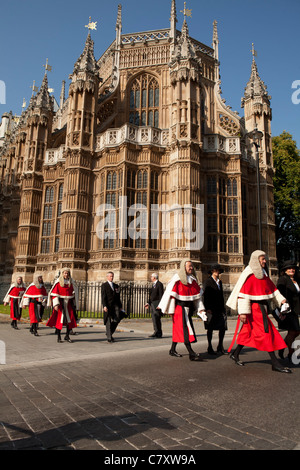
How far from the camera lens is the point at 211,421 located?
316 cm

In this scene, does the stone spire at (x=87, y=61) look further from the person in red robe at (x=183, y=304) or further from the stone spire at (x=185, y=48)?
the person in red robe at (x=183, y=304)

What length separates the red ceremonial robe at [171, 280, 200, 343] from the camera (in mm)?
6496

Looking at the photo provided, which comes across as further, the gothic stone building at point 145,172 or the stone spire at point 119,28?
the stone spire at point 119,28

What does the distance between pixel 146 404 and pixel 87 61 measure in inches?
971

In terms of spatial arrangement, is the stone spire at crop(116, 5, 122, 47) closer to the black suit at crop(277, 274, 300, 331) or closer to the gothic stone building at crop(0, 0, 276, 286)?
the gothic stone building at crop(0, 0, 276, 286)

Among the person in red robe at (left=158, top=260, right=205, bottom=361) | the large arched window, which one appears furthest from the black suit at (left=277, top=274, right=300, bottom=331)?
the large arched window

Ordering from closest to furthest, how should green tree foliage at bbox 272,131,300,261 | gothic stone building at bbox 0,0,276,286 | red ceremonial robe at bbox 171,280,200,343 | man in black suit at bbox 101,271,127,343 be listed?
red ceremonial robe at bbox 171,280,200,343 < man in black suit at bbox 101,271,127,343 < gothic stone building at bbox 0,0,276,286 < green tree foliage at bbox 272,131,300,261

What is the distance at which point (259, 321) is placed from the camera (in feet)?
18.5

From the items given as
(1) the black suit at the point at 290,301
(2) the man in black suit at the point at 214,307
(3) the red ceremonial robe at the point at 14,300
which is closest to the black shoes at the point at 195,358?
(2) the man in black suit at the point at 214,307

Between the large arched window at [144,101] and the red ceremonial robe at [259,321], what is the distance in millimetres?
21405

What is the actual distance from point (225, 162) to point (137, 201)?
6853mm

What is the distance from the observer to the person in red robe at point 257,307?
5.46 metres

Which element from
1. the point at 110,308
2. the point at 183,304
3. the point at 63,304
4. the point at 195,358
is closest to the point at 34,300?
the point at 63,304

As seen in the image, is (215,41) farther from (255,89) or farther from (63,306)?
(63,306)
